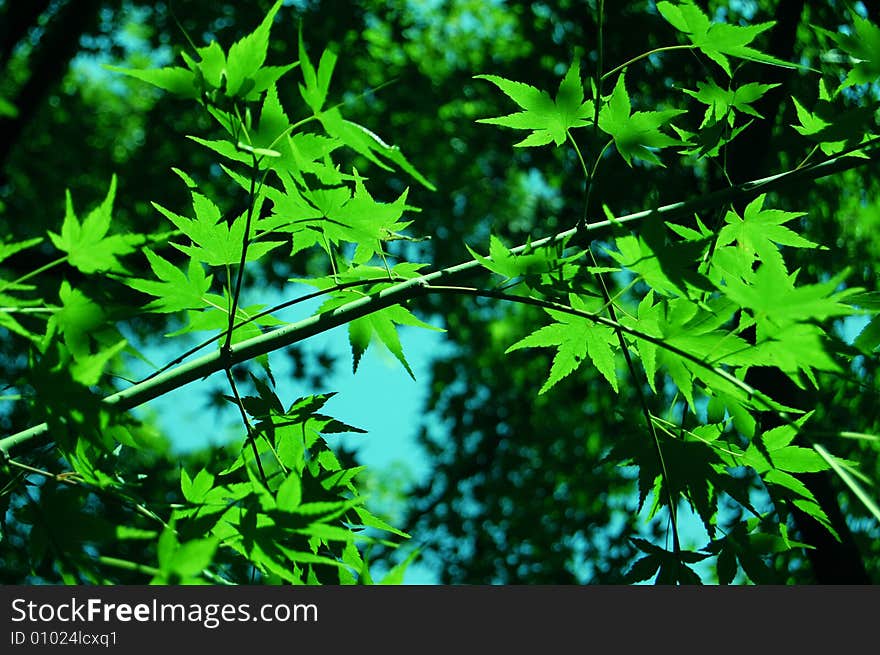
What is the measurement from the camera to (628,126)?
151cm

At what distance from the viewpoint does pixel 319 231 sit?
153 centimetres

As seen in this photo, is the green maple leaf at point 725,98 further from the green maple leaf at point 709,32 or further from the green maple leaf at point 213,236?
the green maple leaf at point 213,236

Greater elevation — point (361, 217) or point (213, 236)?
point (213, 236)

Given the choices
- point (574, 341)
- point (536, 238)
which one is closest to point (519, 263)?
point (574, 341)

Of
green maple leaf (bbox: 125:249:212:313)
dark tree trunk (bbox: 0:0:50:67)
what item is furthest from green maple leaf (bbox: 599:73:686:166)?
dark tree trunk (bbox: 0:0:50:67)

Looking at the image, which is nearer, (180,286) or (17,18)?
(180,286)

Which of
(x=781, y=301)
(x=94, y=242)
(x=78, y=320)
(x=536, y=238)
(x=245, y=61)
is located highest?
(x=536, y=238)

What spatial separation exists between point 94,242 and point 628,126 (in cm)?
99

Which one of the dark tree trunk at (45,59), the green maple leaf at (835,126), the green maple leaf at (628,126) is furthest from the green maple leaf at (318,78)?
the dark tree trunk at (45,59)

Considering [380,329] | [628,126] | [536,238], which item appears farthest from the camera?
[536,238]

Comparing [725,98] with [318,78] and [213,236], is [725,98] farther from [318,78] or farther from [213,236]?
[213,236]

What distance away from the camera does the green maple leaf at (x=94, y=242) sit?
4.09 feet

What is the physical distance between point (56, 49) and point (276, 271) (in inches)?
101

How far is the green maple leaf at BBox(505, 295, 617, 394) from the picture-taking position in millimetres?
1507
